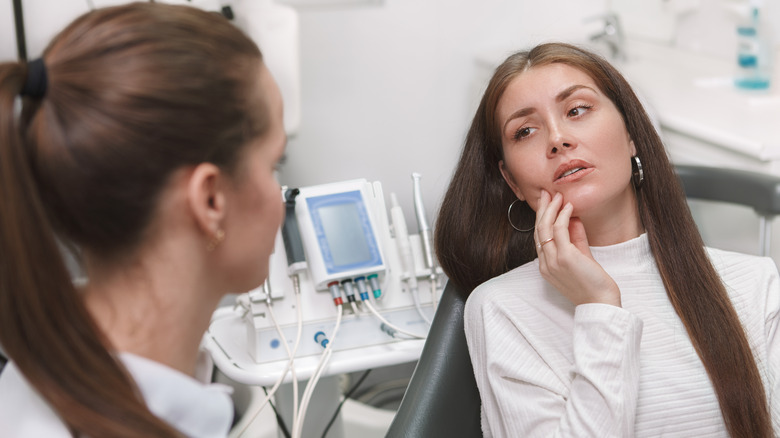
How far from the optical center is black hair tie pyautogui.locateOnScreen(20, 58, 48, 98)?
2.39 ft

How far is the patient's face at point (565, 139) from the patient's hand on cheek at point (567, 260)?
0.12 ft

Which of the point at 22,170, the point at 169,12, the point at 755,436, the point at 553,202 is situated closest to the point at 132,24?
the point at 169,12

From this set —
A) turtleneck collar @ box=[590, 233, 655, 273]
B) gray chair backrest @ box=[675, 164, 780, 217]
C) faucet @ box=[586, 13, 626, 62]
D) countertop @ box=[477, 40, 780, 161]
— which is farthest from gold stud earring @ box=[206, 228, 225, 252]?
faucet @ box=[586, 13, 626, 62]

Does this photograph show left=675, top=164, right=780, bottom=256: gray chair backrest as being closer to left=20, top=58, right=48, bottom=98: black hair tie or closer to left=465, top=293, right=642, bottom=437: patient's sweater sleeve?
left=465, top=293, right=642, bottom=437: patient's sweater sleeve

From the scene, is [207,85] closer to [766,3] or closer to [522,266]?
[522,266]

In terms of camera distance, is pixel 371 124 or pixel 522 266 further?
pixel 371 124

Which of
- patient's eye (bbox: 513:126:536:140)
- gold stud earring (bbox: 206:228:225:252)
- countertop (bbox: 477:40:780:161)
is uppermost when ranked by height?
gold stud earring (bbox: 206:228:225:252)

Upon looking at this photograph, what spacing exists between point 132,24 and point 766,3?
2.41 meters

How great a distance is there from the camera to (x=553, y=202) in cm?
135

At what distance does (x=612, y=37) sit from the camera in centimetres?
298

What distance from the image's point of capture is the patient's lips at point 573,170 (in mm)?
1346

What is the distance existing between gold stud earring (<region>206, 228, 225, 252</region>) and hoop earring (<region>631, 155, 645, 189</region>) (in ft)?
2.93

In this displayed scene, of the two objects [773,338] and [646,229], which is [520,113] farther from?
[773,338]

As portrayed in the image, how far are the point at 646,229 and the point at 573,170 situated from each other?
0.74 feet
